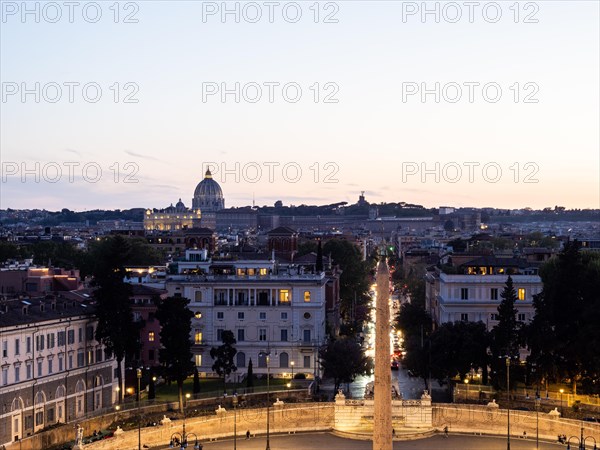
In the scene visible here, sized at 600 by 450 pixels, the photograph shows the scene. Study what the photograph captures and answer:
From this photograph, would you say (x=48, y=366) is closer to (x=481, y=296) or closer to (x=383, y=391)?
(x=383, y=391)

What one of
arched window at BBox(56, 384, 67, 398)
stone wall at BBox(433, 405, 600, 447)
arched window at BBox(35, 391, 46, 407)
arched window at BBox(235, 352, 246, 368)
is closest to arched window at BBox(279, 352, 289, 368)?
arched window at BBox(235, 352, 246, 368)

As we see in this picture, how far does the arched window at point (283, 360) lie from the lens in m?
77.7

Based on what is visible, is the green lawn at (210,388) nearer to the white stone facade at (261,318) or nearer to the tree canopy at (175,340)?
the tree canopy at (175,340)

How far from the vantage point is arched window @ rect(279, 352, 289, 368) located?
77.7m

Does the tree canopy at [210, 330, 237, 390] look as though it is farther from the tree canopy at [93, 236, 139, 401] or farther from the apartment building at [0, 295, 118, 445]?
the apartment building at [0, 295, 118, 445]

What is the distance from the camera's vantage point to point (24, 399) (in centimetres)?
5725

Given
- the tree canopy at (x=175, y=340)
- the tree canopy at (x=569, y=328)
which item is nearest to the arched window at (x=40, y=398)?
the tree canopy at (x=175, y=340)

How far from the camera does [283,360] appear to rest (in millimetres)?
77938

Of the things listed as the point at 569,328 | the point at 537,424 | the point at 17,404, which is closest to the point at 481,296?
the point at 569,328

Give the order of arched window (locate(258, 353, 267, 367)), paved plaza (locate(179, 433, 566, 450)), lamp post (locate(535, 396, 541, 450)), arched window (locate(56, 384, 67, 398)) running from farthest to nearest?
arched window (locate(258, 353, 267, 367)) < arched window (locate(56, 384, 67, 398)) < paved plaza (locate(179, 433, 566, 450)) < lamp post (locate(535, 396, 541, 450))

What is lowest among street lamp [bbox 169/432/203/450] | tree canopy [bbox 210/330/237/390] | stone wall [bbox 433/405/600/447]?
street lamp [bbox 169/432/203/450]

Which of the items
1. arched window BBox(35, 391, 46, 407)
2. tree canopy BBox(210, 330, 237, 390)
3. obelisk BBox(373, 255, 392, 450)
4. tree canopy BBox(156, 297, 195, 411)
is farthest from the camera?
tree canopy BBox(210, 330, 237, 390)

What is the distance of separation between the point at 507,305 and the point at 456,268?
18323mm

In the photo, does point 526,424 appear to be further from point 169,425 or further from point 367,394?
point 169,425
